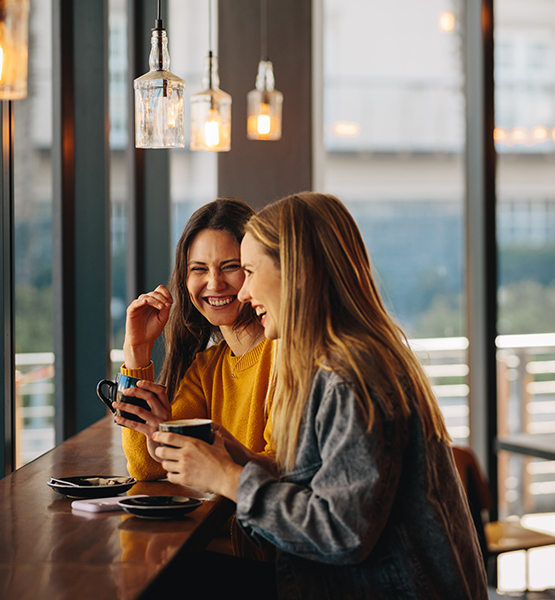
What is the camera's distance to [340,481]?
38.2 inches

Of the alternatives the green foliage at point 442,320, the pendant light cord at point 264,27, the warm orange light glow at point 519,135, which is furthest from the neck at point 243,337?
the warm orange light glow at point 519,135

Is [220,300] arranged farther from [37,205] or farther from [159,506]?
[37,205]

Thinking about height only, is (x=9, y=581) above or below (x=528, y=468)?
above

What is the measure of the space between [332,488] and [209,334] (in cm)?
86

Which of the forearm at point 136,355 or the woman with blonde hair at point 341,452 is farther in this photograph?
the forearm at point 136,355

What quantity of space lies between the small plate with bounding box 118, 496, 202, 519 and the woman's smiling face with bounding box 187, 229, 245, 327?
58 centimetres

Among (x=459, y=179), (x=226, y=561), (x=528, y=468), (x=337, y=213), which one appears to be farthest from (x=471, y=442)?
(x=337, y=213)

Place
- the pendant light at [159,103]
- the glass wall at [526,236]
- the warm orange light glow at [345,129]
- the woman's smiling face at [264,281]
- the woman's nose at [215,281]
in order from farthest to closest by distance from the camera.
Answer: the warm orange light glow at [345,129] → the glass wall at [526,236] → the woman's nose at [215,281] → the pendant light at [159,103] → the woman's smiling face at [264,281]

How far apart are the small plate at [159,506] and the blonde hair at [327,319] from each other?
0.55 feet

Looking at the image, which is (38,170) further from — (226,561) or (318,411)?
(318,411)

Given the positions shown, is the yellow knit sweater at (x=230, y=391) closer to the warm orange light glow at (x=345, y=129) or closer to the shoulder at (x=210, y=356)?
the shoulder at (x=210, y=356)

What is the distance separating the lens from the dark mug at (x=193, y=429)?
1126mm

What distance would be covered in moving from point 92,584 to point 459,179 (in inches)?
125

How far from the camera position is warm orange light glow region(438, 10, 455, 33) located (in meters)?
3.55
